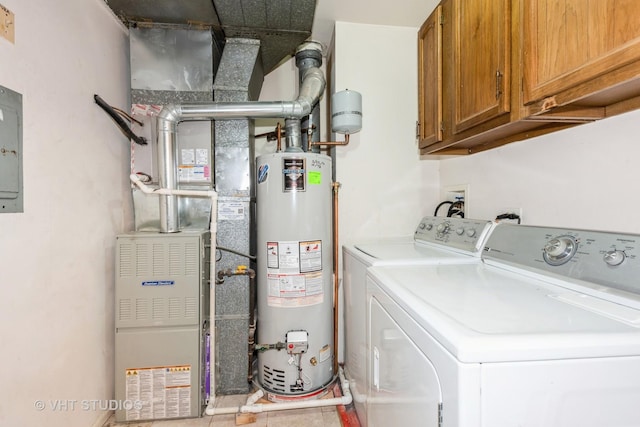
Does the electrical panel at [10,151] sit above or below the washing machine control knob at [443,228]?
above

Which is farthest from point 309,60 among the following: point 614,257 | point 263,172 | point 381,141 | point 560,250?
point 614,257

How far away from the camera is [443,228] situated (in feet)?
5.31

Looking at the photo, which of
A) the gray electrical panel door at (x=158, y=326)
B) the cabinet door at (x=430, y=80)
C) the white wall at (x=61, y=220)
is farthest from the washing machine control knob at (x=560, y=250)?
the white wall at (x=61, y=220)

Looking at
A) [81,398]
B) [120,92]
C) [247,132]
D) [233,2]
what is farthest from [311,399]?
[233,2]

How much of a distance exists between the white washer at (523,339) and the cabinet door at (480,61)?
608 mm

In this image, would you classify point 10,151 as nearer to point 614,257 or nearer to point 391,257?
point 391,257

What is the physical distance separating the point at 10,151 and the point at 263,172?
1.07 meters

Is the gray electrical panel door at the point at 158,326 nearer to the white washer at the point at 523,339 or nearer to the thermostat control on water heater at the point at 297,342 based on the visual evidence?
the thermostat control on water heater at the point at 297,342

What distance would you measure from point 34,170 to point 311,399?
1856 millimetres

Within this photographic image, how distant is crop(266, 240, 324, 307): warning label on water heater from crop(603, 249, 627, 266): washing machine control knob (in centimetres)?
128

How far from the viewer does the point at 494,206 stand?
1599 millimetres

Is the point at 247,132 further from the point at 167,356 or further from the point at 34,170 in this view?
the point at 167,356

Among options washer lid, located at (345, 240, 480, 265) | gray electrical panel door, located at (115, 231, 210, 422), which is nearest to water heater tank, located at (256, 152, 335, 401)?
washer lid, located at (345, 240, 480, 265)

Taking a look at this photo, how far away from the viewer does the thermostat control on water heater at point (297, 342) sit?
1.66 m
